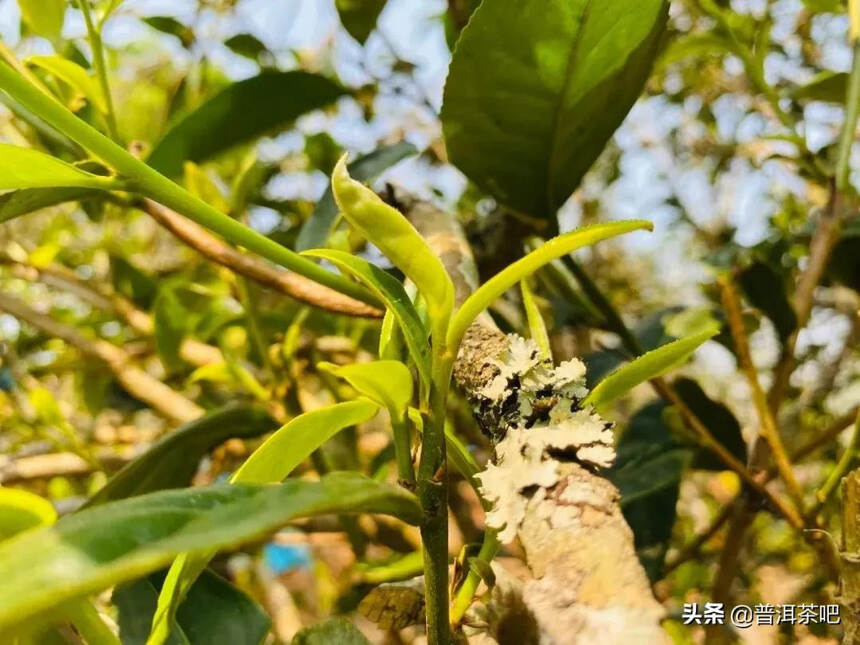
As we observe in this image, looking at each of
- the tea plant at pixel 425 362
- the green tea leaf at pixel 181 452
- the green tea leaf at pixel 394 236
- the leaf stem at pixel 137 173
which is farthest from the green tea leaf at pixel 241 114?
the green tea leaf at pixel 394 236

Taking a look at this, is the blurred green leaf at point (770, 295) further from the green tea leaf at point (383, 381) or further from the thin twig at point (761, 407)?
the green tea leaf at point (383, 381)

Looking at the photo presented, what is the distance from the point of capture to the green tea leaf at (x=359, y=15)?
0.75 meters

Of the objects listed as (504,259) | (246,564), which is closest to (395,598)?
(504,259)

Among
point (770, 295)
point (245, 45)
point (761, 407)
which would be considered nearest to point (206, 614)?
point (761, 407)

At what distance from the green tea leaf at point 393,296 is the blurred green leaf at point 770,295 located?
500 mm

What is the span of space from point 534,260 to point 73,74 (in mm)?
A: 347

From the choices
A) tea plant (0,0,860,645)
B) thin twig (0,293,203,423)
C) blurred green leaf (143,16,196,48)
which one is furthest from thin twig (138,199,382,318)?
blurred green leaf (143,16,196,48)

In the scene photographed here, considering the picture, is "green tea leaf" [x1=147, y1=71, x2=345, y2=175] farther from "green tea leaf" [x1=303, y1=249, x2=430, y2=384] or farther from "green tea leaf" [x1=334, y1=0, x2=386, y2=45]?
"green tea leaf" [x1=303, y1=249, x2=430, y2=384]

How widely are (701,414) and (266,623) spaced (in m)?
0.49

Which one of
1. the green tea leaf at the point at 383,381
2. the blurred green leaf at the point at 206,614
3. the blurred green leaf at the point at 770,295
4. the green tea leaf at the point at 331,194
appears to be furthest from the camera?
the blurred green leaf at the point at 770,295

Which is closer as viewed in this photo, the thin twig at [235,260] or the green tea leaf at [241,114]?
the thin twig at [235,260]

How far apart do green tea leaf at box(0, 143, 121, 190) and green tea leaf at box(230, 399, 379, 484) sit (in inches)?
4.9

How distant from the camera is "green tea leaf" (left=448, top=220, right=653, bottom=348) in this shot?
0.92ft

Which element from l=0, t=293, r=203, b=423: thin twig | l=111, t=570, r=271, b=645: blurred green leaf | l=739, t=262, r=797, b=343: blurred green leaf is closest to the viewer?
l=111, t=570, r=271, b=645: blurred green leaf
